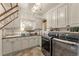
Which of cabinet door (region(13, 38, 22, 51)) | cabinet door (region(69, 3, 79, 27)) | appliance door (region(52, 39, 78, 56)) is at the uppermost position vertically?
cabinet door (region(69, 3, 79, 27))

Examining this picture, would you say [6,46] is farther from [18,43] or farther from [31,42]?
[31,42]

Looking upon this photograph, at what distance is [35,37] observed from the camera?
3.39m

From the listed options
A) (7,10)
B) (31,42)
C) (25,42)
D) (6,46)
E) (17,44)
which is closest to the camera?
(7,10)

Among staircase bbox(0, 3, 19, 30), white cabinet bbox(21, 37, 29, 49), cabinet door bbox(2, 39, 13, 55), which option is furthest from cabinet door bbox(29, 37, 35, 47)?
staircase bbox(0, 3, 19, 30)

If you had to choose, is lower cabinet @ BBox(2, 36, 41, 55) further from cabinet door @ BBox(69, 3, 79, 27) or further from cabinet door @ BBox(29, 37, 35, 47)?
cabinet door @ BBox(69, 3, 79, 27)

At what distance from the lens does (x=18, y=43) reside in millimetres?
2840

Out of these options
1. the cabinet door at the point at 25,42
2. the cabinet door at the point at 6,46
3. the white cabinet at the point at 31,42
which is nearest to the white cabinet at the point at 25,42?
the cabinet door at the point at 25,42

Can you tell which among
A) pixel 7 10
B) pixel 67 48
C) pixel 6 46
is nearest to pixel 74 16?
pixel 67 48

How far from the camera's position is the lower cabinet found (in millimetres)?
2402

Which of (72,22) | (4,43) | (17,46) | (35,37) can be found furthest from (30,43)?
(72,22)

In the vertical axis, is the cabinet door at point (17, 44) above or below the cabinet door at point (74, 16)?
below

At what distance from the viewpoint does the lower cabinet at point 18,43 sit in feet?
7.88

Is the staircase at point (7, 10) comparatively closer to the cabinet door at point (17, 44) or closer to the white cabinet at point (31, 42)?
the cabinet door at point (17, 44)

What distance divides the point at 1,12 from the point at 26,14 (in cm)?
121
